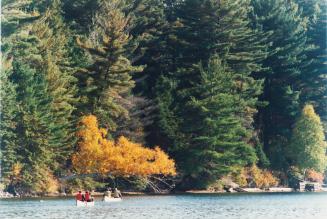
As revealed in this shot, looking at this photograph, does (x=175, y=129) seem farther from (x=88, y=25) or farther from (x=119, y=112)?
(x=88, y=25)

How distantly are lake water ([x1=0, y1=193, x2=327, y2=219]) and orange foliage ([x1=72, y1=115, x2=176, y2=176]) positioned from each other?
7068mm

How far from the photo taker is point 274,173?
93.6m

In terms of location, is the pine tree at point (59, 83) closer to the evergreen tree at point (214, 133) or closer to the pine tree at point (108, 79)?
the pine tree at point (108, 79)

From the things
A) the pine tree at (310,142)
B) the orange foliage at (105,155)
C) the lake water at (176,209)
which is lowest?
the lake water at (176,209)

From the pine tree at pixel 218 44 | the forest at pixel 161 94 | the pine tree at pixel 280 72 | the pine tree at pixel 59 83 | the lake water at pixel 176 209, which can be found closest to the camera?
the lake water at pixel 176 209

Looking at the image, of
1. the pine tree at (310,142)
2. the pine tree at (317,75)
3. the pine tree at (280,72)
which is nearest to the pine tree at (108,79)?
the pine tree at (280,72)

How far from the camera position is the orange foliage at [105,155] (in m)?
78.3

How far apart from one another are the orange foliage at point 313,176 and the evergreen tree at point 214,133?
10266mm

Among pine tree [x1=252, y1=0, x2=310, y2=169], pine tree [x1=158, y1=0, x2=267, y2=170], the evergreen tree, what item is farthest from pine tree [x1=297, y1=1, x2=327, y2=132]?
the evergreen tree

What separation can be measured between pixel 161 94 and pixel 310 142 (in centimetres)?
1662

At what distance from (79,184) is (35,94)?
9318mm

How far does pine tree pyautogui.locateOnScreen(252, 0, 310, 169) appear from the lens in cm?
9450

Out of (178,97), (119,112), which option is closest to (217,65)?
(178,97)

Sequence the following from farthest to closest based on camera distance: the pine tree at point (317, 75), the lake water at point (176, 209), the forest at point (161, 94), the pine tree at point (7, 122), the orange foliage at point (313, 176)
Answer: the pine tree at point (317, 75) < the orange foliage at point (313, 176) < the forest at point (161, 94) < the pine tree at point (7, 122) < the lake water at point (176, 209)
